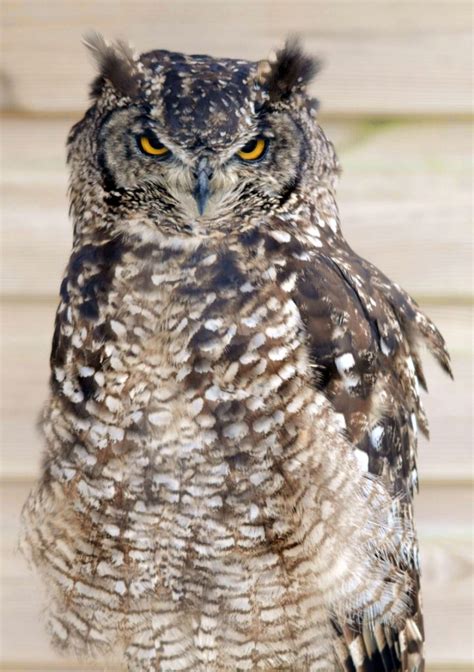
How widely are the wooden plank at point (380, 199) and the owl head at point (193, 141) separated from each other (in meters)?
0.42

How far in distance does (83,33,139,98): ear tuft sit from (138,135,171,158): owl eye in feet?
0.18

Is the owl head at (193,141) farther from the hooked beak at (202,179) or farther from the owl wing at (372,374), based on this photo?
the owl wing at (372,374)

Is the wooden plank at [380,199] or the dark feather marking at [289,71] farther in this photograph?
the wooden plank at [380,199]

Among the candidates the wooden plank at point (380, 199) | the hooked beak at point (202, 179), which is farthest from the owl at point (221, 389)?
the wooden plank at point (380, 199)

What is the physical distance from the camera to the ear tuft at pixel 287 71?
117 centimetres

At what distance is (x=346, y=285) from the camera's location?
1.23 m

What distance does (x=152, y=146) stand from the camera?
1163 mm

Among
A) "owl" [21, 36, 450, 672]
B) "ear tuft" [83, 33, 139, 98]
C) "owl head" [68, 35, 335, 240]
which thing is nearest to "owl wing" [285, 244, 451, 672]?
"owl" [21, 36, 450, 672]

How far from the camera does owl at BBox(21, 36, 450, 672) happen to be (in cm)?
117

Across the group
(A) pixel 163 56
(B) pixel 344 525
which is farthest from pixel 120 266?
(B) pixel 344 525

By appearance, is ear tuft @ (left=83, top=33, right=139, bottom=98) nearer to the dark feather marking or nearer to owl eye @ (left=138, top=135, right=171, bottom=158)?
owl eye @ (left=138, top=135, right=171, bottom=158)

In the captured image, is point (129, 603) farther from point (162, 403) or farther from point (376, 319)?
point (376, 319)

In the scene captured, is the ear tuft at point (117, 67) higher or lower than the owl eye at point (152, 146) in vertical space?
higher

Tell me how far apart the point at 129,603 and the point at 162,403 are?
0.94 feet
